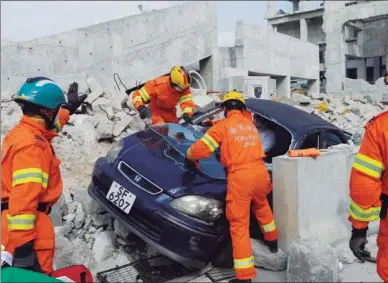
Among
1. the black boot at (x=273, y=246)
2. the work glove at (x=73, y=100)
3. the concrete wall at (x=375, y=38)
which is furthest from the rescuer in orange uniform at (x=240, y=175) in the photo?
the concrete wall at (x=375, y=38)

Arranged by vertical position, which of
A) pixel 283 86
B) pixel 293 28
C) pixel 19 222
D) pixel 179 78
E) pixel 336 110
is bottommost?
pixel 336 110

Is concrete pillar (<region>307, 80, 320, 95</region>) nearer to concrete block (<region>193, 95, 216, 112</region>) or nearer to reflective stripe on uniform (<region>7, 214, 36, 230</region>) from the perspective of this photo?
concrete block (<region>193, 95, 216, 112</region>)

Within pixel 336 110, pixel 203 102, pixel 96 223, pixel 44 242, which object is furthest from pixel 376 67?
pixel 44 242

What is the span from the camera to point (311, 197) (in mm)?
4016

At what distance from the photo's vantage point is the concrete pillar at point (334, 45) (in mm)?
22500

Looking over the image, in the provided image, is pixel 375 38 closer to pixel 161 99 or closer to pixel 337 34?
pixel 337 34

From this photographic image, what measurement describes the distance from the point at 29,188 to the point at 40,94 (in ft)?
2.14

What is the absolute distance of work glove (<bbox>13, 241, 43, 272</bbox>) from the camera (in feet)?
7.19

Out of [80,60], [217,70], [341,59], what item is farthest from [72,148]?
[341,59]

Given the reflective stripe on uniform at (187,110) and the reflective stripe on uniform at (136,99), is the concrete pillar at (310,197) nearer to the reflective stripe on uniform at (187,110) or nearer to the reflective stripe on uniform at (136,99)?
the reflective stripe on uniform at (187,110)

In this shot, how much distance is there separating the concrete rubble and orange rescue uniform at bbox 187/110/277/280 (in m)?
0.46

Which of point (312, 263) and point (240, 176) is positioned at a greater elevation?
point (240, 176)

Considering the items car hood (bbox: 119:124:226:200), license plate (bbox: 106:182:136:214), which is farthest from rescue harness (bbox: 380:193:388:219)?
license plate (bbox: 106:182:136:214)

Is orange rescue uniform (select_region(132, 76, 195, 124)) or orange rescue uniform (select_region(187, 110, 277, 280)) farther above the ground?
orange rescue uniform (select_region(132, 76, 195, 124))
